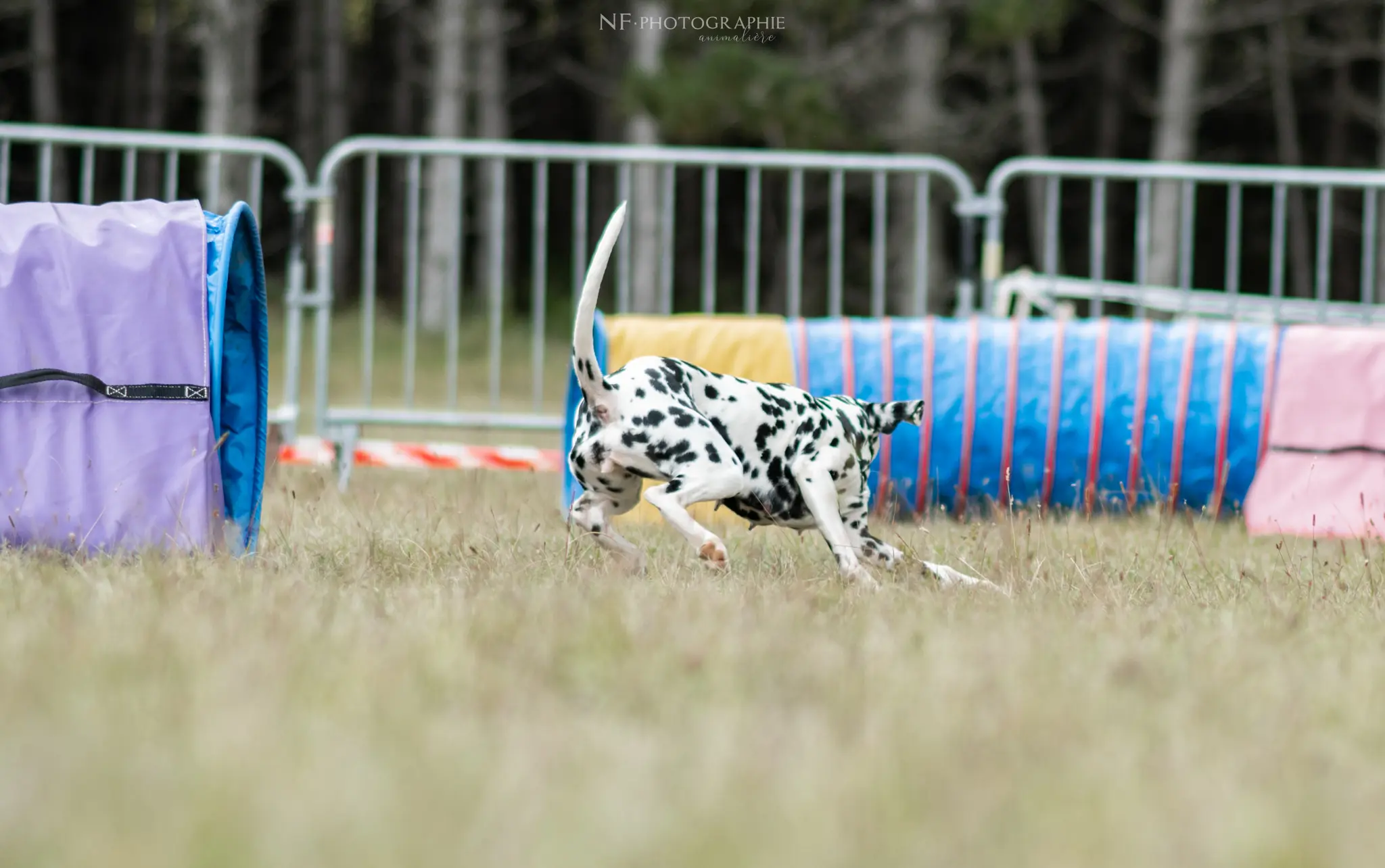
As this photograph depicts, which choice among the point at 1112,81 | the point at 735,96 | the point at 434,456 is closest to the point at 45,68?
the point at 735,96

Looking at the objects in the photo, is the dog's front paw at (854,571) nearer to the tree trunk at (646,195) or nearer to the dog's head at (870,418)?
the dog's head at (870,418)

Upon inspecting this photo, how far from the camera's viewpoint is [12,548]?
160 inches

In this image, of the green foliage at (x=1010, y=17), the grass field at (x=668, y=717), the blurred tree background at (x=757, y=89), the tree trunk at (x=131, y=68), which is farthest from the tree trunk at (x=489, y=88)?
the grass field at (x=668, y=717)

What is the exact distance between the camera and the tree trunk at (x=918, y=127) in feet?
54.6

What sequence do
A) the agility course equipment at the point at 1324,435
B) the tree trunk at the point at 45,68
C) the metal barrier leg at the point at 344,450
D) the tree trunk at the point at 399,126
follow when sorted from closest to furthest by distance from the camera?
the agility course equipment at the point at 1324,435 → the metal barrier leg at the point at 344,450 → the tree trunk at the point at 45,68 → the tree trunk at the point at 399,126

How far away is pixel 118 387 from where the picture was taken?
4.25 meters

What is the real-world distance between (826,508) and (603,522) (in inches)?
24.0

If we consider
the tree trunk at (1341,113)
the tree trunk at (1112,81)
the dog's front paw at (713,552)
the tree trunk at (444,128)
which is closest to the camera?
the dog's front paw at (713,552)

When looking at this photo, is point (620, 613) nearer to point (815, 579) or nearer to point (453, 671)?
point (453, 671)

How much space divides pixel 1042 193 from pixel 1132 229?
4.85m

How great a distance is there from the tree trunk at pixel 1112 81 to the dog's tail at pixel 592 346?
21897mm

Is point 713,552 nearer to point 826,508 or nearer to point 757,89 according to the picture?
point 826,508

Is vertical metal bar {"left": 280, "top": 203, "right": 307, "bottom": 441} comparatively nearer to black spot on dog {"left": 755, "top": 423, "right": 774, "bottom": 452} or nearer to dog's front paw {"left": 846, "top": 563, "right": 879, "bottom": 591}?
black spot on dog {"left": 755, "top": 423, "right": 774, "bottom": 452}

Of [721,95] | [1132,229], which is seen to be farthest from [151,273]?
[1132,229]
